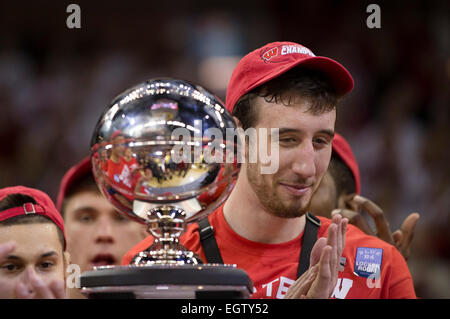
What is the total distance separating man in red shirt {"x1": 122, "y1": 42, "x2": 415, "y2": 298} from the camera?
1.48 metres

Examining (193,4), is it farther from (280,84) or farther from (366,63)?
(280,84)

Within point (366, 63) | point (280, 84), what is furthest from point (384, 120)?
point (280, 84)

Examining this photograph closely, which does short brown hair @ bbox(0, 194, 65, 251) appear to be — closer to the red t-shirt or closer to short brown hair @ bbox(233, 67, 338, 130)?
the red t-shirt

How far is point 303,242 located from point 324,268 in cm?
45

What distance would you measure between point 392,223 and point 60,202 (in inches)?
86.8

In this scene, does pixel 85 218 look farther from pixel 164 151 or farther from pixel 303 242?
pixel 164 151

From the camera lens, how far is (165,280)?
100 centimetres

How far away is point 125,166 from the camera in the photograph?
105 centimetres

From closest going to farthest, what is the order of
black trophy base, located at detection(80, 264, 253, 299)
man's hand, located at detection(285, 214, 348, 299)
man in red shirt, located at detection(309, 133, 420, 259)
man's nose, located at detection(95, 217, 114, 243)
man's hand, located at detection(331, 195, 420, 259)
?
black trophy base, located at detection(80, 264, 253, 299) → man's hand, located at detection(285, 214, 348, 299) → man's hand, located at detection(331, 195, 420, 259) → man in red shirt, located at detection(309, 133, 420, 259) → man's nose, located at detection(95, 217, 114, 243)

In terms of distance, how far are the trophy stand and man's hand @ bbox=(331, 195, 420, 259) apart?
2.75ft

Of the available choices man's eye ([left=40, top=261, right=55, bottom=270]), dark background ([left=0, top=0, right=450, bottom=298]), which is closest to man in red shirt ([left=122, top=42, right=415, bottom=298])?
man's eye ([left=40, top=261, right=55, bottom=270])

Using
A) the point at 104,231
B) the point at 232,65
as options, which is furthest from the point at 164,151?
the point at 232,65

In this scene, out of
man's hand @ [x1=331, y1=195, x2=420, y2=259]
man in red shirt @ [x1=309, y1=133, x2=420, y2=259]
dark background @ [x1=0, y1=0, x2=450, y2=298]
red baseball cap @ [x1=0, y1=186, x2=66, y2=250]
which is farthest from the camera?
dark background @ [x1=0, y1=0, x2=450, y2=298]

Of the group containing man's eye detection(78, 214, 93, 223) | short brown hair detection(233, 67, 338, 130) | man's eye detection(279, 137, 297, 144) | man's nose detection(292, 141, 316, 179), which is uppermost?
short brown hair detection(233, 67, 338, 130)
